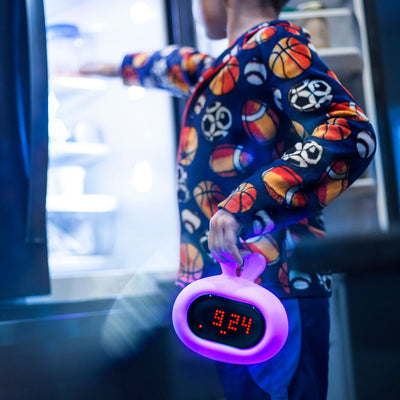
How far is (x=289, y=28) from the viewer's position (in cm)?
86

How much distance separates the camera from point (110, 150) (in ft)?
6.09

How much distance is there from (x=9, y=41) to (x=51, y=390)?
78 cm

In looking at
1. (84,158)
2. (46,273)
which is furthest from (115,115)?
(46,273)

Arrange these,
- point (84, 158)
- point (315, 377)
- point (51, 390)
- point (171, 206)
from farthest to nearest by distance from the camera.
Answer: point (84, 158)
point (171, 206)
point (51, 390)
point (315, 377)

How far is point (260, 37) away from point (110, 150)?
1086 millimetres

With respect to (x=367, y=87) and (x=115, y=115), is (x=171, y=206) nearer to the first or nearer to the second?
(x=115, y=115)

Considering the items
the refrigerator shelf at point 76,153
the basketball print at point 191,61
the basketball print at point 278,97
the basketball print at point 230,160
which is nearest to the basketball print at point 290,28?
the basketball print at point 278,97

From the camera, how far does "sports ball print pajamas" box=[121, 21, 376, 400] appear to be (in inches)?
28.9

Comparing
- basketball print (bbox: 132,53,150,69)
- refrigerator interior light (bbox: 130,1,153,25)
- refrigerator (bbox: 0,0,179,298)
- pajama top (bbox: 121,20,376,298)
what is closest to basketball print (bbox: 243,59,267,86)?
pajama top (bbox: 121,20,376,298)

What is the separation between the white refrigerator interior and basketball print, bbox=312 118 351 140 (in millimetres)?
996

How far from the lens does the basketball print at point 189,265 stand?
879 millimetres

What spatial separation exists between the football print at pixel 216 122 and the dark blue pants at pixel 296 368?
30 centimetres

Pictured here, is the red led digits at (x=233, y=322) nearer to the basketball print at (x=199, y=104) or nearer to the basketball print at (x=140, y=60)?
the basketball print at (x=199, y=104)

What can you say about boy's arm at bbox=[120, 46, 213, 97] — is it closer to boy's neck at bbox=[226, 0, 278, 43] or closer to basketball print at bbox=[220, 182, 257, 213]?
boy's neck at bbox=[226, 0, 278, 43]
